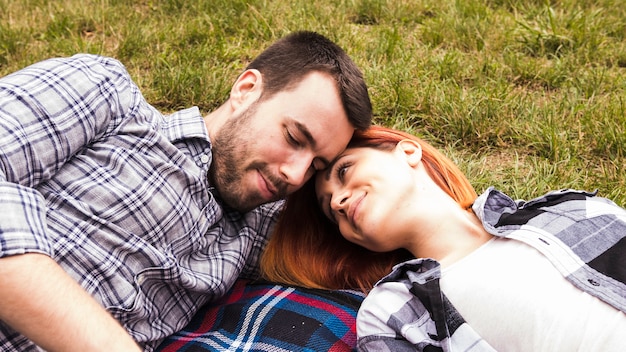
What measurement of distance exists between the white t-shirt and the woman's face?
0.33 metres

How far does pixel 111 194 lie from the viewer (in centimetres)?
244

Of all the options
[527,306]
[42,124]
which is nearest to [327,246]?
[527,306]

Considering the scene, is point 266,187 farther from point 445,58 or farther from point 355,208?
point 445,58

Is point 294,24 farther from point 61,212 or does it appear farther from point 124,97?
point 61,212

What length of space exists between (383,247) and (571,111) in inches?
74.7

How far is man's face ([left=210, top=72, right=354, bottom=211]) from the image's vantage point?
2775 mm

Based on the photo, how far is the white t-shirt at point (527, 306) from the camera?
226cm

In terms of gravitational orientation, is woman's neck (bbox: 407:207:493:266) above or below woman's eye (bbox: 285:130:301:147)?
below

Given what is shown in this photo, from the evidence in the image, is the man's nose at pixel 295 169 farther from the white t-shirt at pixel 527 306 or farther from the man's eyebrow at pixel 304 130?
the white t-shirt at pixel 527 306

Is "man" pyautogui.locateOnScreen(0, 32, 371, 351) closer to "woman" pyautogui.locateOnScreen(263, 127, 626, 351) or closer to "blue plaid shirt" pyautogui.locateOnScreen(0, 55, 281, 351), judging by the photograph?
"blue plaid shirt" pyautogui.locateOnScreen(0, 55, 281, 351)

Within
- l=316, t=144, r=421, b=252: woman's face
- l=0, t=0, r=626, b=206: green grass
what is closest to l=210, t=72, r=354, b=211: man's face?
l=316, t=144, r=421, b=252: woman's face

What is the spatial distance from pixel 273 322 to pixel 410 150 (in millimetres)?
984

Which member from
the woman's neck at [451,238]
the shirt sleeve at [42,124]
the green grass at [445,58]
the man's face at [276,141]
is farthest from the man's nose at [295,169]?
the green grass at [445,58]

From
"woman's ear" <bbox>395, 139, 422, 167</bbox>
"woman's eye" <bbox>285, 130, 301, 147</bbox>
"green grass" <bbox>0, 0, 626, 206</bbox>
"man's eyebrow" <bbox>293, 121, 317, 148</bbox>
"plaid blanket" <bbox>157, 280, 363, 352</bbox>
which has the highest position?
"man's eyebrow" <bbox>293, 121, 317, 148</bbox>
